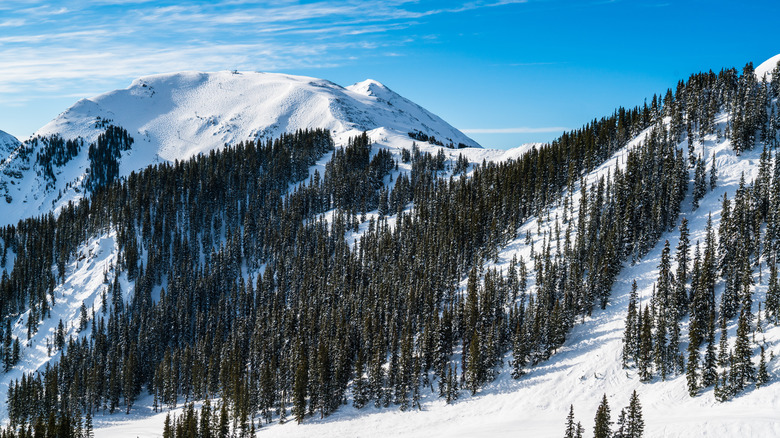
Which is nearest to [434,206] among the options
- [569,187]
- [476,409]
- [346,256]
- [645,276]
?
[346,256]

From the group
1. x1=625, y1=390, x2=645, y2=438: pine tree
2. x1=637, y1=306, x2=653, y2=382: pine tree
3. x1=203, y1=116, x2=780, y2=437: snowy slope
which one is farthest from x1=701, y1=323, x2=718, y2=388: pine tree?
x1=625, y1=390, x2=645, y2=438: pine tree

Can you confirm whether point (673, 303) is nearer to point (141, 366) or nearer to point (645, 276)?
point (645, 276)

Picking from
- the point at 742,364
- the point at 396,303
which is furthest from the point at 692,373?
the point at 396,303

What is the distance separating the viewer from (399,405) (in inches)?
4043

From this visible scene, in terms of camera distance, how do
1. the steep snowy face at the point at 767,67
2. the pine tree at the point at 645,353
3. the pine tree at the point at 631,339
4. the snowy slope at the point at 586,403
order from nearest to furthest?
the snowy slope at the point at 586,403
the pine tree at the point at 645,353
the pine tree at the point at 631,339
the steep snowy face at the point at 767,67

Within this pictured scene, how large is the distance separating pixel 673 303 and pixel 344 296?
90835 millimetres

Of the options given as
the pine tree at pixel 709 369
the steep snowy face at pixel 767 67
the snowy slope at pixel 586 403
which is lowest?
the snowy slope at pixel 586 403

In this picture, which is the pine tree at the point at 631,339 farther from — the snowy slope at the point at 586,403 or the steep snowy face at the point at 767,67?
the steep snowy face at the point at 767,67

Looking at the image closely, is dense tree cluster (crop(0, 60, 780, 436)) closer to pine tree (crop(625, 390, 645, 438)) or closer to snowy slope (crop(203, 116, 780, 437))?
snowy slope (crop(203, 116, 780, 437))

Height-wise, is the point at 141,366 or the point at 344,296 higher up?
the point at 344,296

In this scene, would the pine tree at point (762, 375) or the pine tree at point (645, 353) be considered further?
the pine tree at point (645, 353)

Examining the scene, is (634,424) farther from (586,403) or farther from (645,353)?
(645,353)

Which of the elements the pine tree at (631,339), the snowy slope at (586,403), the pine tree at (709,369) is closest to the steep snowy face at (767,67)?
the snowy slope at (586,403)

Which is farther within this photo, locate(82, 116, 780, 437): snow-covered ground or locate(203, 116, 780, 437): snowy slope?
locate(82, 116, 780, 437): snow-covered ground
